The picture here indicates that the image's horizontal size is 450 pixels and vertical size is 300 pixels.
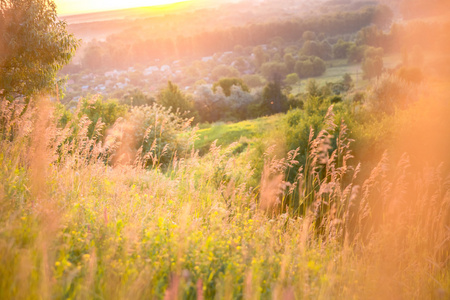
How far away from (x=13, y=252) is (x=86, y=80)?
113625 mm

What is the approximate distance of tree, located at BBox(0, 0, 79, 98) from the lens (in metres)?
9.70

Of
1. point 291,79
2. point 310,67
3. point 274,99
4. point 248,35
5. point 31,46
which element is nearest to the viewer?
point 31,46

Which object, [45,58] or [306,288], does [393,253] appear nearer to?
[306,288]

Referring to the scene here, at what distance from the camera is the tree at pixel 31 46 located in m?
9.70

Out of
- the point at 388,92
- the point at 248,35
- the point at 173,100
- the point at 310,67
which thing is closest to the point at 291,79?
the point at 310,67

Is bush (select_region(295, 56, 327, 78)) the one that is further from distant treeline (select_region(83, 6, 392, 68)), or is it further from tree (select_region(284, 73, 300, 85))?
distant treeline (select_region(83, 6, 392, 68))

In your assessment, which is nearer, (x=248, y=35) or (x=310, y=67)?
(x=310, y=67)

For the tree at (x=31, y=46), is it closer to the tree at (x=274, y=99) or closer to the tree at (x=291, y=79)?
the tree at (x=274, y=99)

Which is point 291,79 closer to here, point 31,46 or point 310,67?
point 310,67

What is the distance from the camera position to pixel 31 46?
32.9 ft

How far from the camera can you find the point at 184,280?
241 centimetres

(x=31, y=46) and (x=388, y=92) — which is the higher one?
(x=31, y=46)

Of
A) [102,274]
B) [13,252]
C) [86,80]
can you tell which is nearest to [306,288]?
[102,274]

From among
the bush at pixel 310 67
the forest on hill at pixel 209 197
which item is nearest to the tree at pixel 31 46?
the forest on hill at pixel 209 197
